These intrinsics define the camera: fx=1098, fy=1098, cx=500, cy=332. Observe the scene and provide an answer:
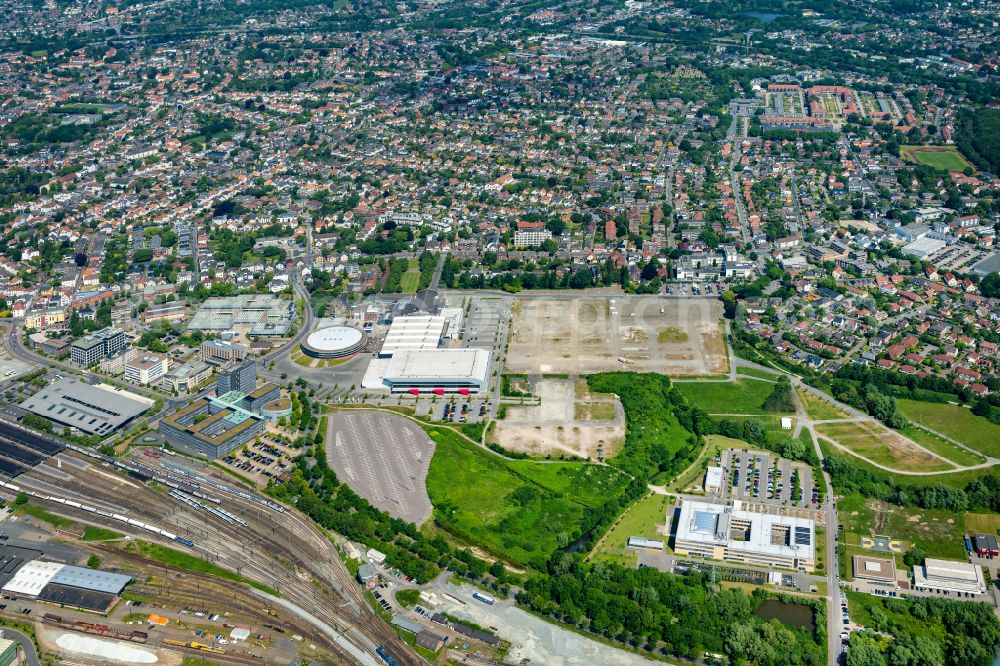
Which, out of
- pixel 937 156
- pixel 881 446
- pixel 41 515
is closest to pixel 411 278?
pixel 41 515

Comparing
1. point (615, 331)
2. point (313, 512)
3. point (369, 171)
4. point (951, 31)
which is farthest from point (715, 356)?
point (951, 31)

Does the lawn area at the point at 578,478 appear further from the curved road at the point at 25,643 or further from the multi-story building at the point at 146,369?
the multi-story building at the point at 146,369

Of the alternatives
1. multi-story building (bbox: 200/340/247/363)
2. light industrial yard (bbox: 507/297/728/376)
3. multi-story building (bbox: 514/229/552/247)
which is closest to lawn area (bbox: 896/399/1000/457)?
light industrial yard (bbox: 507/297/728/376)

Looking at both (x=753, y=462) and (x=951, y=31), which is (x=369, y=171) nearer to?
(x=753, y=462)

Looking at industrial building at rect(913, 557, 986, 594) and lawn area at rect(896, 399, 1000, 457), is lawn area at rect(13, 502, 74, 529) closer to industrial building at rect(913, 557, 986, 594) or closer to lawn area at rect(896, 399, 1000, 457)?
industrial building at rect(913, 557, 986, 594)

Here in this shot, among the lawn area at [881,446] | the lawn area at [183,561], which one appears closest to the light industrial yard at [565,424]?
the lawn area at [881,446]

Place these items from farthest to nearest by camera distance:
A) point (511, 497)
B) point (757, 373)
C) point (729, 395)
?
point (757, 373)
point (729, 395)
point (511, 497)

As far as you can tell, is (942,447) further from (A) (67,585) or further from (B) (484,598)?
(A) (67,585)
